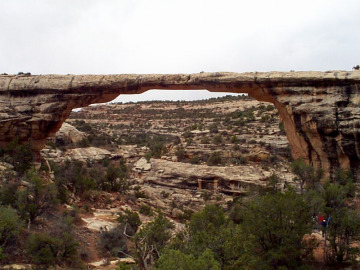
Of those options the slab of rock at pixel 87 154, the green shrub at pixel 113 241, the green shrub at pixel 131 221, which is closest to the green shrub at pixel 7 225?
the green shrub at pixel 113 241

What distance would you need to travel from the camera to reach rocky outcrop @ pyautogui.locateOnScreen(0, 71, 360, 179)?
11.7 metres

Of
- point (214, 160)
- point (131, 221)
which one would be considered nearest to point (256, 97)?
point (131, 221)

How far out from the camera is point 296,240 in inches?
364

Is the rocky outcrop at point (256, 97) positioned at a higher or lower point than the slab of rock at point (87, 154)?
higher

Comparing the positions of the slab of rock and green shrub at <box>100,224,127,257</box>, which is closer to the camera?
green shrub at <box>100,224,127,257</box>

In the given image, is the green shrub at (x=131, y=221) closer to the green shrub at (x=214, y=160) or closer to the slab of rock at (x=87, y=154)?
the green shrub at (x=214, y=160)

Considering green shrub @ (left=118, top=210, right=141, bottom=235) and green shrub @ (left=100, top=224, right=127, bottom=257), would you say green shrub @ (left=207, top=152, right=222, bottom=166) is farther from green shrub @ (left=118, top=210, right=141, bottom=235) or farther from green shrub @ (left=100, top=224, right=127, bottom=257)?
green shrub @ (left=100, top=224, right=127, bottom=257)

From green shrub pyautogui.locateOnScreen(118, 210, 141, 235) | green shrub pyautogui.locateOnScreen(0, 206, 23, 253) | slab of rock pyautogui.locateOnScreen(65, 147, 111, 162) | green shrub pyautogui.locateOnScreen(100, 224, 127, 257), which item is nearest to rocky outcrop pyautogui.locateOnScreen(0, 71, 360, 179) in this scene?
green shrub pyautogui.locateOnScreen(118, 210, 141, 235)

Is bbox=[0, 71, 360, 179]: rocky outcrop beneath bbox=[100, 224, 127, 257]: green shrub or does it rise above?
above

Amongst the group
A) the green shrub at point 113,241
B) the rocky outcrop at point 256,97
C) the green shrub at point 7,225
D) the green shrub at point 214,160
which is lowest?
the green shrub at point 113,241

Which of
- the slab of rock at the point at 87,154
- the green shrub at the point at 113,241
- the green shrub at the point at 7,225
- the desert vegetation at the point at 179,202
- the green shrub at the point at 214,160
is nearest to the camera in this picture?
the green shrub at the point at 7,225

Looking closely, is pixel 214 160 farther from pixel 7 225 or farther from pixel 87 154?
pixel 7 225

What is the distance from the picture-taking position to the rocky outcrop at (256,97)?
11.7 m

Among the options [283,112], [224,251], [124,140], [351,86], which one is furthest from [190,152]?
[224,251]
